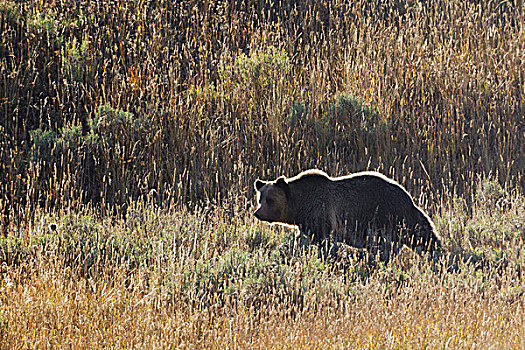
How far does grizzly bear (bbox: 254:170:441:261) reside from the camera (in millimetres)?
6023

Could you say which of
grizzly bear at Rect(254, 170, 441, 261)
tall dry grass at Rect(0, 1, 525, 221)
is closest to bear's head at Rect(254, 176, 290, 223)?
grizzly bear at Rect(254, 170, 441, 261)

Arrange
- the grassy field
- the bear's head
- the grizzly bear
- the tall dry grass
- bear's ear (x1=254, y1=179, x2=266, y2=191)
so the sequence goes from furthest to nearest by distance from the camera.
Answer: the tall dry grass, bear's ear (x1=254, y1=179, x2=266, y2=191), the bear's head, the grizzly bear, the grassy field

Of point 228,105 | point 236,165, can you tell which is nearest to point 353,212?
point 236,165

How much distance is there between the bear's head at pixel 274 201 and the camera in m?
6.33

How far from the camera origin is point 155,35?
9.77 metres

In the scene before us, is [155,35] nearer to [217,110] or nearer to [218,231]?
[217,110]

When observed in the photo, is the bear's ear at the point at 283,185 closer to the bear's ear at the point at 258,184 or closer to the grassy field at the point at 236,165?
the bear's ear at the point at 258,184

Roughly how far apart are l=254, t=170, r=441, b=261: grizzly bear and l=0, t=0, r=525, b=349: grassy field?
0.68 ft

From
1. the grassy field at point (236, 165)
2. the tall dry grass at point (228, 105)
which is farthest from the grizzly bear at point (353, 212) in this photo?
the tall dry grass at point (228, 105)

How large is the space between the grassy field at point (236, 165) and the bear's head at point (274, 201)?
0.62 feet

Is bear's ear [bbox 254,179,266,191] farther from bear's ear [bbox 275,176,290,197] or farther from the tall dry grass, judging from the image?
the tall dry grass

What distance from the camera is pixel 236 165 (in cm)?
803

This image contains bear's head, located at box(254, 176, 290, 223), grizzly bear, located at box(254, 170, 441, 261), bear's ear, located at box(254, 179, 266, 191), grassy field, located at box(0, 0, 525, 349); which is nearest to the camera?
grassy field, located at box(0, 0, 525, 349)

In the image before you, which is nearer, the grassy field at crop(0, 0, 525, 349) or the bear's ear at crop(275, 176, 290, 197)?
the grassy field at crop(0, 0, 525, 349)
